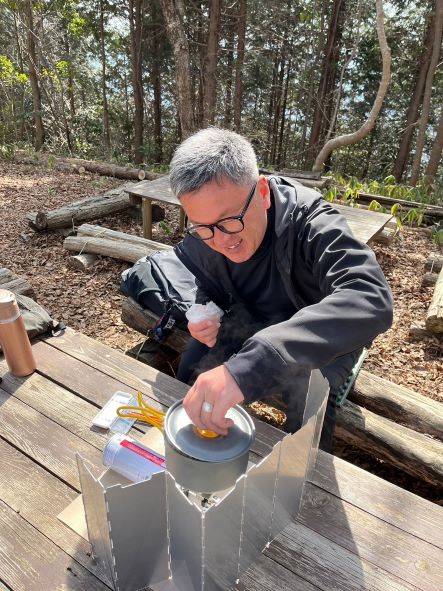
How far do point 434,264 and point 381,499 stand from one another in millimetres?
3924

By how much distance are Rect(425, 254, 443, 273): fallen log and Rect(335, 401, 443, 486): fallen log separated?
3040 mm

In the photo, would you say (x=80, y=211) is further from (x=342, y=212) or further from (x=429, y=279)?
(x=429, y=279)

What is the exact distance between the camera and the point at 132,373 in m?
2.14

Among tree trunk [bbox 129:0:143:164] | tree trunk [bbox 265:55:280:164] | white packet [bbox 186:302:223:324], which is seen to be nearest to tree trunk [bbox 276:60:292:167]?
tree trunk [bbox 265:55:280:164]

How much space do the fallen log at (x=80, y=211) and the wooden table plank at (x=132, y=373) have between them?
3763 millimetres

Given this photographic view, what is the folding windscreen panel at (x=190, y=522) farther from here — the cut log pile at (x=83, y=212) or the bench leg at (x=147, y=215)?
the cut log pile at (x=83, y=212)

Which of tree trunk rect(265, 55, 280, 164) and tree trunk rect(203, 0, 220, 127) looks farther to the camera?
tree trunk rect(265, 55, 280, 164)

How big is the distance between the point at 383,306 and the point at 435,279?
12.1 feet

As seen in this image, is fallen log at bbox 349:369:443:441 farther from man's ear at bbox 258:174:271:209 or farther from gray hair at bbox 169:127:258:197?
gray hair at bbox 169:127:258:197

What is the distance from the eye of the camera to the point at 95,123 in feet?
65.3

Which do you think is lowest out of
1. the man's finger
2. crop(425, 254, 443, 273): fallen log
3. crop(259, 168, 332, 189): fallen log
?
crop(425, 254, 443, 273): fallen log

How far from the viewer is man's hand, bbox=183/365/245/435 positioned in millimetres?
1146

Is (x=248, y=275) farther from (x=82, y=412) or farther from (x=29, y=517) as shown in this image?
(x=29, y=517)

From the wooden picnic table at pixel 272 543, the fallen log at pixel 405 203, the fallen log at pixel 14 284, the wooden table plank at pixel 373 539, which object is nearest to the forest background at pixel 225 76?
the fallen log at pixel 405 203
